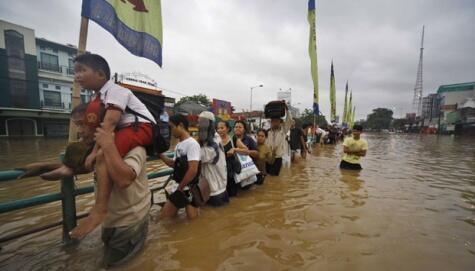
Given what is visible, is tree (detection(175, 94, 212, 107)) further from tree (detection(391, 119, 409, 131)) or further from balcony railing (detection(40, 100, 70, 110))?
tree (detection(391, 119, 409, 131))

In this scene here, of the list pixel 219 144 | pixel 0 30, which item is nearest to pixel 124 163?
pixel 219 144

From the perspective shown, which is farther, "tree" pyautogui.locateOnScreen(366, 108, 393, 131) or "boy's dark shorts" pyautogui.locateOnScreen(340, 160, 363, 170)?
"tree" pyautogui.locateOnScreen(366, 108, 393, 131)

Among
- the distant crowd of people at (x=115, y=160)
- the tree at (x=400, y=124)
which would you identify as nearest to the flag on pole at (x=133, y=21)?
the distant crowd of people at (x=115, y=160)

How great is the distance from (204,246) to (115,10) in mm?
3037

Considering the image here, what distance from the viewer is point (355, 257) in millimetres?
2008

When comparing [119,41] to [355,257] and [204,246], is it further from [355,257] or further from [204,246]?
[355,257]

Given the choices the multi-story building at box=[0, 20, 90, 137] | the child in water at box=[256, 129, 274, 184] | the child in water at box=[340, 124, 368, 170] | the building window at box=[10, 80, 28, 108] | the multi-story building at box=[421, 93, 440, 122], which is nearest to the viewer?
the child in water at box=[256, 129, 274, 184]

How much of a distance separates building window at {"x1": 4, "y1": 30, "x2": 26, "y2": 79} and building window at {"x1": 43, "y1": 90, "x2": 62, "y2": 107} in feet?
8.81

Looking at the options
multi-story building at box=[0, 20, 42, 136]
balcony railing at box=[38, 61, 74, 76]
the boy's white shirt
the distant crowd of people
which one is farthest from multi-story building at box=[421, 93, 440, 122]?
multi-story building at box=[0, 20, 42, 136]

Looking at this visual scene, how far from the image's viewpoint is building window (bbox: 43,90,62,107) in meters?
22.1

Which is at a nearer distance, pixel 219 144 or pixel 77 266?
pixel 77 266

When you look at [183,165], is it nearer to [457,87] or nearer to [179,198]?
[179,198]

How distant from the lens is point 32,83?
20.5 m

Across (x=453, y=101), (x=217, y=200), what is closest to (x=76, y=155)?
(x=217, y=200)
